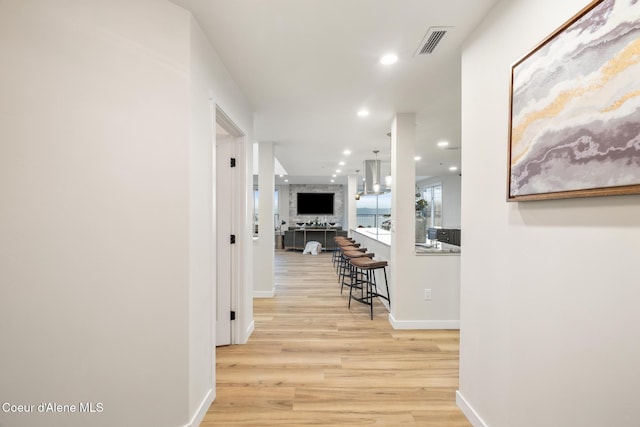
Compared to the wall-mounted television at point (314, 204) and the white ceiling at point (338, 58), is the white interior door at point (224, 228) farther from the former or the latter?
the wall-mounted television at point (314, 204)

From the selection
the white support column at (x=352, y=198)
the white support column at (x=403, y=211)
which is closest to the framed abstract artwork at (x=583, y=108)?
the white support column at (x=403, y=211)

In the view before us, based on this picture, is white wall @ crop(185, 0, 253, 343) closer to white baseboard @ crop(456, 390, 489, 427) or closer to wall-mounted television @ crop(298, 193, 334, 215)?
white baseboard @ crop(456, 390, 489, 427)

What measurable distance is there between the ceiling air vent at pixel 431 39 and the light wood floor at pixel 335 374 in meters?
2.54

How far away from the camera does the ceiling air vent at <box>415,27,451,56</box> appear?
1830 millimetres

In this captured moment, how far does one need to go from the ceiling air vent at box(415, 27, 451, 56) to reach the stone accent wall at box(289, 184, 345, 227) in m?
10.00

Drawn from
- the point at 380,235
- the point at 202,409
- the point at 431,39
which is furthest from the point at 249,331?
the point at 380,235

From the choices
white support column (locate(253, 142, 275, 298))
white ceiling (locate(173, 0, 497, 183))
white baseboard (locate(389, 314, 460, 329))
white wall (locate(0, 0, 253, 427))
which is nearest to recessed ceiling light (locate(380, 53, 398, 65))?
white ceiling (locate(173, 0, 497, 183))

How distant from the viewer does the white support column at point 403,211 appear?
333 centimetres

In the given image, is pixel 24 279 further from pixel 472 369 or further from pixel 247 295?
pixel 472 369

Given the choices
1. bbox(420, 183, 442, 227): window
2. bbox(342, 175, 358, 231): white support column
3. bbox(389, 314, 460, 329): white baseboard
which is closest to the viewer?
bbox(389, 314, 460, 329): white baseboard

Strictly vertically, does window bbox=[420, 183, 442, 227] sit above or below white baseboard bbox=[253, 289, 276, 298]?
above

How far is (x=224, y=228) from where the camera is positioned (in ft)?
9.45

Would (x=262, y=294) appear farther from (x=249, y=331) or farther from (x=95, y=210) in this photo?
(x=95, y=210)

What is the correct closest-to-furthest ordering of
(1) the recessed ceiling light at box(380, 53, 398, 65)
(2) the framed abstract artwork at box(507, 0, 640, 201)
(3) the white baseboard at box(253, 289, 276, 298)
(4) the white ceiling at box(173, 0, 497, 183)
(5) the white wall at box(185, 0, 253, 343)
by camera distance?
(2) the framed abstract artwork at box(507, 0, 640, 201) < (4) the white ceiling at box(173, 0, 497, 183) < (5) the white wall at box(185, 0, 253, 343) < (1) the recessed ceiling light at box(380, 53, 398, 65) < (3) the white baseboard at box(253, 289, 276, 298)
